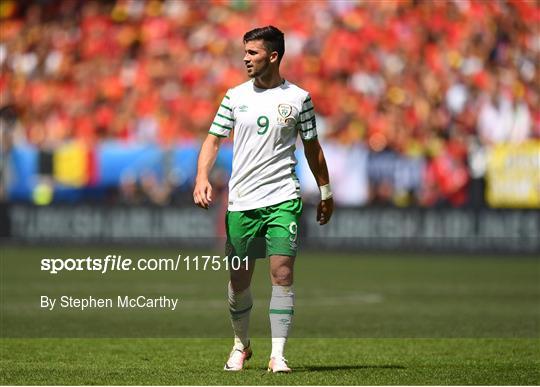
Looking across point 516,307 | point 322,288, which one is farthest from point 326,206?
point 322,288

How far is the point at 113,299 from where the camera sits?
559 inches

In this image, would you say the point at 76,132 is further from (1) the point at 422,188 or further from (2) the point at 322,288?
(2) the point at 322,288

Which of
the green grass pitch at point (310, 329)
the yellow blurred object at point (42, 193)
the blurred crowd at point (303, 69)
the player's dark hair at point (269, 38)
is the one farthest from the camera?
the blurred crowd at point (303, 69)

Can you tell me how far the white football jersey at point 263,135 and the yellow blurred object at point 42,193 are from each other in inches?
671

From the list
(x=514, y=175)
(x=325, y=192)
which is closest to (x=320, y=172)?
(x=325, y=192)

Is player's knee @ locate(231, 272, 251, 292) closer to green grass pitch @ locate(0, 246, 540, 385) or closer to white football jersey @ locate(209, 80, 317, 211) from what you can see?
white football jersey @ locate(209, 80, 317, 211)

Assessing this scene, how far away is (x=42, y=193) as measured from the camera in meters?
24.2

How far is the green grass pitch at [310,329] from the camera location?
750cm

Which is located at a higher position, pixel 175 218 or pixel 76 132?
pixel 76 132

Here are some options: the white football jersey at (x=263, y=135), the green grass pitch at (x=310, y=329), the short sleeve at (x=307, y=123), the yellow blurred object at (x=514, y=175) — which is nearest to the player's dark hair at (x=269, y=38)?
the white football jersey at (x=263, y=135)

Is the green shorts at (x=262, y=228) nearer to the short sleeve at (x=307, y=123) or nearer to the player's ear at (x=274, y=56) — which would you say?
the short sleeve at (x=307, y=123)

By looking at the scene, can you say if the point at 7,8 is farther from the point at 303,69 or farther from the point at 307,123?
the point at 307,123

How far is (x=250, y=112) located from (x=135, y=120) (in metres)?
19.0

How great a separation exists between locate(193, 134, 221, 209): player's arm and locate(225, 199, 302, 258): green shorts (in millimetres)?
334
